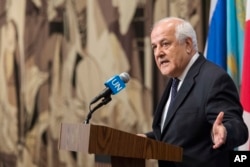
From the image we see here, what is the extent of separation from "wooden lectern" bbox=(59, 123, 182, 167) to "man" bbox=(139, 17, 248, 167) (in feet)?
1.00

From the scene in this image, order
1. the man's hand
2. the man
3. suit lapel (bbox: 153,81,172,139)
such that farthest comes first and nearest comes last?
suit lapel (bbox: 153,81,172,139)
the man
the man's hand

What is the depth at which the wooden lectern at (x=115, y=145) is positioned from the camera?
189 centimetres

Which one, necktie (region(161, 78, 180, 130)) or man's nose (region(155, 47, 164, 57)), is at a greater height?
man's nose (region(155, 47, 164, 57))

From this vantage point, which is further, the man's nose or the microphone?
the man's nose

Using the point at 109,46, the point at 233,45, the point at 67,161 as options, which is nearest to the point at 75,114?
the point at 67,161

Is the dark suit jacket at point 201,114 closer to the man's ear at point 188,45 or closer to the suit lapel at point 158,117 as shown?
the suit lapel at point 158,117

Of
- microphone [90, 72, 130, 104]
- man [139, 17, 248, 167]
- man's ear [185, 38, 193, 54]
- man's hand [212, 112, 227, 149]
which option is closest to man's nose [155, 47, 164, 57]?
man [139, 17, 248, 167]

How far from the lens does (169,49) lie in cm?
270

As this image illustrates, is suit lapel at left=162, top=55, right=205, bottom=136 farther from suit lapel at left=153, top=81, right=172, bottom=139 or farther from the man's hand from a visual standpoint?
the man's hand

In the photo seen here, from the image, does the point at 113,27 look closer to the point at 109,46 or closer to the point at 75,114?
the point at 109,46

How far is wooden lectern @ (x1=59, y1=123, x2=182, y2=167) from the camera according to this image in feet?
6.21

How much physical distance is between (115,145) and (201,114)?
681 mm

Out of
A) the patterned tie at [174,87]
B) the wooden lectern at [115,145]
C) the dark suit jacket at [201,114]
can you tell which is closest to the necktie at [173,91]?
the patterned tie at [174,87]

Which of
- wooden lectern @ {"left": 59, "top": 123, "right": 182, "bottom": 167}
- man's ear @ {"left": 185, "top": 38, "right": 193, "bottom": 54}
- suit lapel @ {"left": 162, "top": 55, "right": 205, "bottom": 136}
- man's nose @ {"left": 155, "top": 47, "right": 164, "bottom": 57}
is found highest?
man's ear @ {"left": 185, "top": 38, "right": 193, "bottom": 54}
